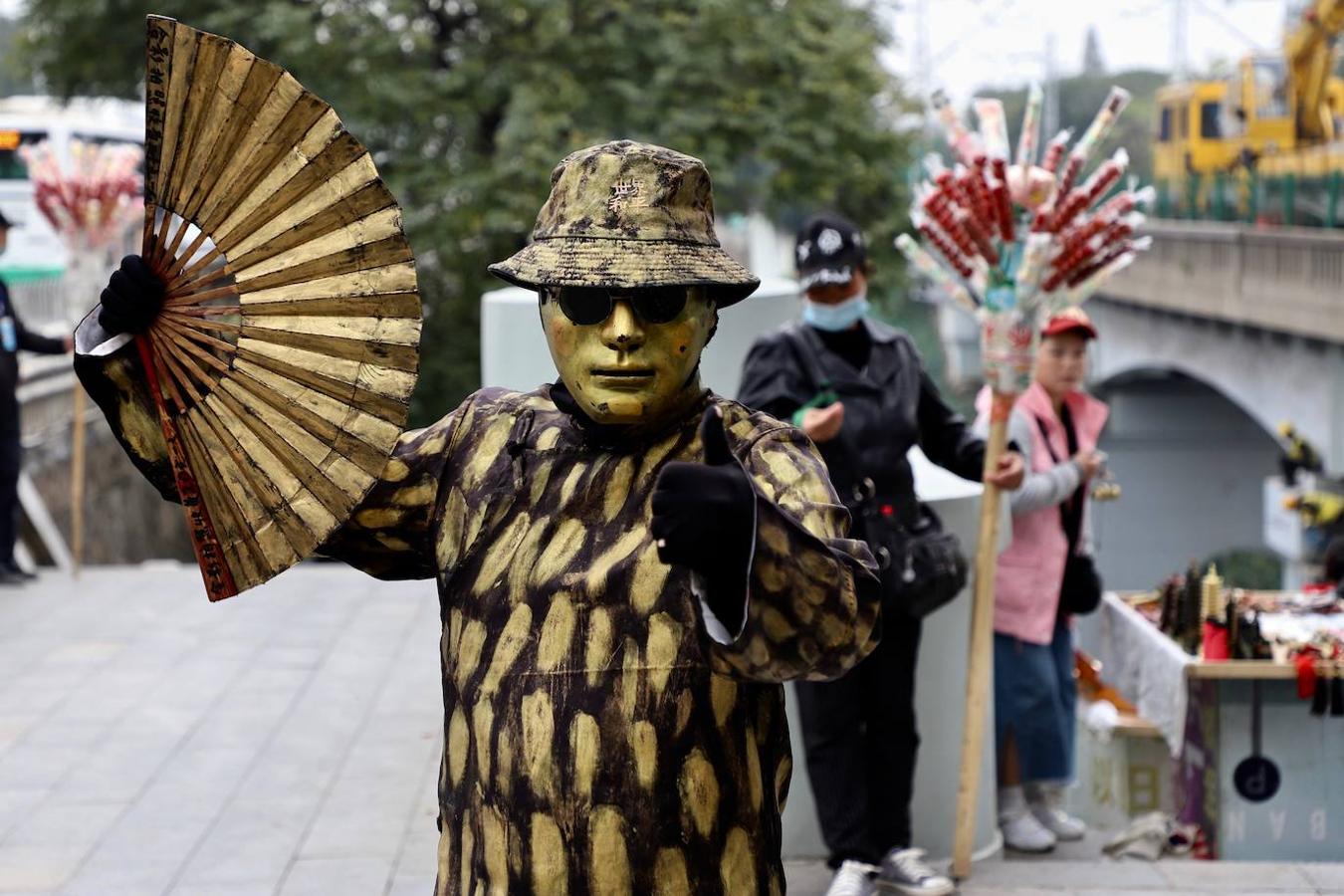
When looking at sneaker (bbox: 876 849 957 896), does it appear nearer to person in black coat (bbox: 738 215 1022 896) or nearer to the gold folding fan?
person in black coat (bbox: 738 215 1022 896)

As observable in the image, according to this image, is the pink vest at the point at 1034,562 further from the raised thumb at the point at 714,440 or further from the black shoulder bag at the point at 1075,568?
the raised thumb at the point at 714,440

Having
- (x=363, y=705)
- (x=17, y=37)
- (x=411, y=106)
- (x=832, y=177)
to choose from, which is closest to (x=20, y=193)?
(x=17, y=37)

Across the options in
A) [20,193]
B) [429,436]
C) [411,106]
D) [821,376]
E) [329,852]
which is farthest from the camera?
[20,193]

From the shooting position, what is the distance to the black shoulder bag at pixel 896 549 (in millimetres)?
5062

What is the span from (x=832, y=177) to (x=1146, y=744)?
40.5 feet

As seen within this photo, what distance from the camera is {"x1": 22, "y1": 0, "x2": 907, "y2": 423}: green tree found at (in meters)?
17.8

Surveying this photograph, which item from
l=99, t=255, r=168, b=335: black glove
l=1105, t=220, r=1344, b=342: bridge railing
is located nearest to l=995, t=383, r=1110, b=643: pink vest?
l=99, t=255, r=168, b=335: black glove

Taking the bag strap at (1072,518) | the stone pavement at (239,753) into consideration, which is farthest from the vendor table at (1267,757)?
the bag strap at (1072,518)

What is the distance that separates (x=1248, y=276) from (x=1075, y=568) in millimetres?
17870

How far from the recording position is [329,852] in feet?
19.1

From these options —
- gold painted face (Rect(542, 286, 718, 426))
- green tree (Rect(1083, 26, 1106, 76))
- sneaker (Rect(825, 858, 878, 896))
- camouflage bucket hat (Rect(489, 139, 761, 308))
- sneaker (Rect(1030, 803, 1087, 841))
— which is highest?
green tree (Rect(1083, 26, 1106, 76))

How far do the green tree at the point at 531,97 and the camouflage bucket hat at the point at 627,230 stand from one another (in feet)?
47.4

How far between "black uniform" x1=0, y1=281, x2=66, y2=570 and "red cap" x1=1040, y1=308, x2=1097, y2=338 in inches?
218

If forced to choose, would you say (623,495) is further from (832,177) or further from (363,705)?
(832,177)
